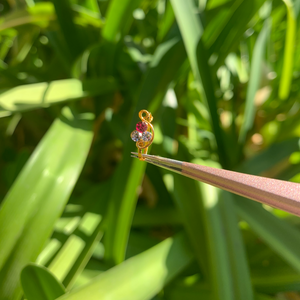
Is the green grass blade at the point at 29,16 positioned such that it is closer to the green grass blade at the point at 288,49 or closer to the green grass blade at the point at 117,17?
the green grass blade at the point at 117,17

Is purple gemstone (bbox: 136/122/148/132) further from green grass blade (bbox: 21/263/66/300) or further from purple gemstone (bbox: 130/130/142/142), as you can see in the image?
green grass blade (bbox: 21/263/66/300)

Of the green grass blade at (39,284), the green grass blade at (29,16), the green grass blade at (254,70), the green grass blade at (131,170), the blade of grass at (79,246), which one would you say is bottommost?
the green grass blade at (39,284)

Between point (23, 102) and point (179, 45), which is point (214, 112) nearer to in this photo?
point (179, 45)

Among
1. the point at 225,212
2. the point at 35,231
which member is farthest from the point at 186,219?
the point at 35,231

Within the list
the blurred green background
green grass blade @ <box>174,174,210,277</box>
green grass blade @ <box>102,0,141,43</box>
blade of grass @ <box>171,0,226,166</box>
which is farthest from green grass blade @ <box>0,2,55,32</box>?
green grass blade @ <box>174,174,210,277</box>

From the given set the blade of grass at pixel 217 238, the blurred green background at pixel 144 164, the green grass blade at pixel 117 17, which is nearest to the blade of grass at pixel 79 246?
the blurred green background at pixel 144 164

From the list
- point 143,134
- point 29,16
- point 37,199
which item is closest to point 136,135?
point 143,134

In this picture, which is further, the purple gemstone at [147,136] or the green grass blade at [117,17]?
the green grass blade at [117,17]

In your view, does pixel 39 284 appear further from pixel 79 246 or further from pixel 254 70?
pixel 254 70
